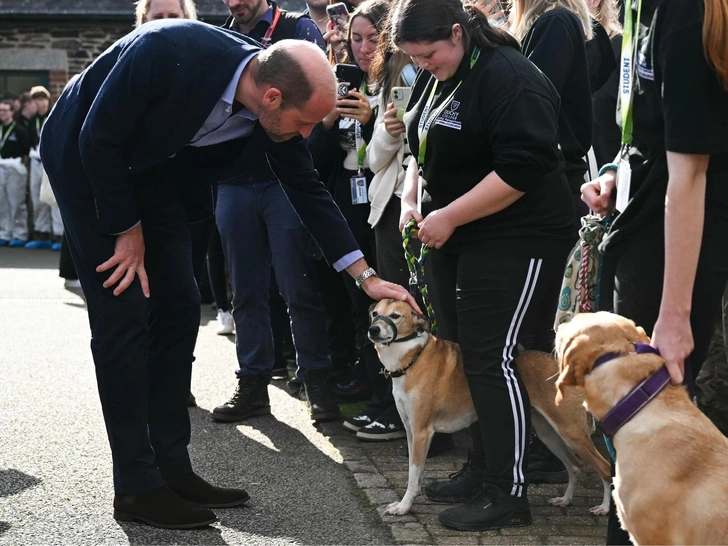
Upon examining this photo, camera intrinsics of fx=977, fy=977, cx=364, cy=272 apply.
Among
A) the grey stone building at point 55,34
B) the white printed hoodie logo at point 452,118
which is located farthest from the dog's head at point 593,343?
the grey stone building at point 55,34

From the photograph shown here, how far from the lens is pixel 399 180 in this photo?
5352 mm

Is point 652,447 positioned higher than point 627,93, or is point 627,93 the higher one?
point 627,93

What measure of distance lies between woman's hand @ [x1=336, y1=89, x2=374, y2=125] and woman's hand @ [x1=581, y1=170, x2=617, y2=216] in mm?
2356

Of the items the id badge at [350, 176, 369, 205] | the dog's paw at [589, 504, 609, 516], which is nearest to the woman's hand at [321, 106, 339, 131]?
the id badge at [350, 176, 369, 205]

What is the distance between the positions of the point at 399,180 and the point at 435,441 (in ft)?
4.69

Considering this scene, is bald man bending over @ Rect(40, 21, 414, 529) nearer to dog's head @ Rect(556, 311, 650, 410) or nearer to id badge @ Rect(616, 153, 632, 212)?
id badge @ Rect(616, 153, 632, 212)

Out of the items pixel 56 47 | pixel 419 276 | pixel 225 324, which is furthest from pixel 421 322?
pixel 56 47

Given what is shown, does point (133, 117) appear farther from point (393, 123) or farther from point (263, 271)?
point (263, 271)

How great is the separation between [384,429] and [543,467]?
0.92 m

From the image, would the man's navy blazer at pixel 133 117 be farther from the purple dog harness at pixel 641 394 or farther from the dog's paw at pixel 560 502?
the dog's paw at pixel 560 502

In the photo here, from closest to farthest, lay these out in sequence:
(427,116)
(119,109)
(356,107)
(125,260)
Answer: (119,109) < (125,260) < (427,116) < (356,107)

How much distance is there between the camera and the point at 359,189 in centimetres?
581

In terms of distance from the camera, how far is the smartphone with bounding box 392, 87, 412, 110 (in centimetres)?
518

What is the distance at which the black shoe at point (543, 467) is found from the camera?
484cm
